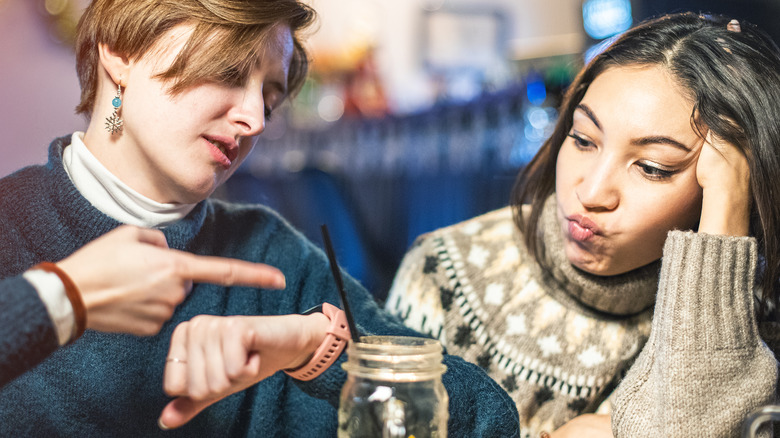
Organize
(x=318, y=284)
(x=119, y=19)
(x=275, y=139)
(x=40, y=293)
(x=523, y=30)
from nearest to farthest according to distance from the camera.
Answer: (x=40, y=293)
(x=119, y=19)
(x=318, y=284)
(x=275, y=139)
(x=523, y=30)

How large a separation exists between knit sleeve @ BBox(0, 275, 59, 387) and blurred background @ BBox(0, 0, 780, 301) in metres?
1.08

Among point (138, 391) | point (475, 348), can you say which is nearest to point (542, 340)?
point (475, 348)

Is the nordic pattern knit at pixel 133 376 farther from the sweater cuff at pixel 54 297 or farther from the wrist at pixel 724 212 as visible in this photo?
the wrist at pixel 724 212

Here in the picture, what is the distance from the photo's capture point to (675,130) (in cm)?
92

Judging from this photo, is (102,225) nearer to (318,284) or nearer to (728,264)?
(318,284)

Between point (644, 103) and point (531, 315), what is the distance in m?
0.42

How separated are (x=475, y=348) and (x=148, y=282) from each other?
0.71 meters

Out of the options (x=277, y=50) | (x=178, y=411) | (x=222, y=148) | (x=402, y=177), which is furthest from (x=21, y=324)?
(x=402, y=177)

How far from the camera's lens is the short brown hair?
2.66 feet

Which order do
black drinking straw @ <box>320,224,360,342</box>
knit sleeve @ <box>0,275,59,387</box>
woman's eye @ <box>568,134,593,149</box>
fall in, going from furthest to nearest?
woman's eye @ <box>568,134,593,149</box> → black drinking straw @ <box>320,224,360,342</box> → knit sleeve @ <box>0,275,59,387</box>

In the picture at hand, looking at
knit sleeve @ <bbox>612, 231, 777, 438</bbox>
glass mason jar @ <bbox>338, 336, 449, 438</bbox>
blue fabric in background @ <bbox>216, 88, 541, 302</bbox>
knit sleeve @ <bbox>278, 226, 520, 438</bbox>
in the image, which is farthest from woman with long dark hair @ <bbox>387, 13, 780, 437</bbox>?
blue fabric in background @ <bbox>216, 88, 541, 302</bbox>

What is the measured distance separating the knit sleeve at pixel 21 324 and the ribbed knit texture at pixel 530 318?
736mm

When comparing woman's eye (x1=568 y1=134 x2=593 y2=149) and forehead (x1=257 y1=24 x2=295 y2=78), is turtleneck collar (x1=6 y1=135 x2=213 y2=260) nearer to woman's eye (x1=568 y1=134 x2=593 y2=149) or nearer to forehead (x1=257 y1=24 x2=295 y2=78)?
forehead (x1=257 y1=24 x2=295 y2=78)

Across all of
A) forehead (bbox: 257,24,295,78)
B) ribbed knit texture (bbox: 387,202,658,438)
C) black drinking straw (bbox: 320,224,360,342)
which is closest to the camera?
black drinking straw (bbox: 320,224,360,342)
